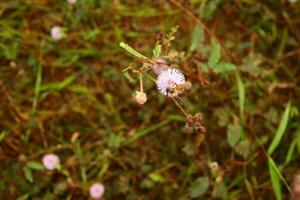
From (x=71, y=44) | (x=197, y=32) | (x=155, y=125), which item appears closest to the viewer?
(x=197, y=32)

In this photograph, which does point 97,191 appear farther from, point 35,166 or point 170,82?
point 170,82

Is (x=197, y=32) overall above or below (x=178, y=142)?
above

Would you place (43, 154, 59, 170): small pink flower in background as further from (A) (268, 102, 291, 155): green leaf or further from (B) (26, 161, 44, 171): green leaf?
(A) (268, 102, 291, 155): green leaf

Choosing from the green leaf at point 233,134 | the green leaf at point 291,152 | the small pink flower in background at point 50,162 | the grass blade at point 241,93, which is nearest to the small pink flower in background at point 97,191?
the small pink flower in background at point 50,162

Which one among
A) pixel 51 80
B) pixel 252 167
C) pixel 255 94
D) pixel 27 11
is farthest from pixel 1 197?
pixel 255 94

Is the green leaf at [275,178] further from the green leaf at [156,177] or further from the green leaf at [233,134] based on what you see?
the green leaf at [156,177]

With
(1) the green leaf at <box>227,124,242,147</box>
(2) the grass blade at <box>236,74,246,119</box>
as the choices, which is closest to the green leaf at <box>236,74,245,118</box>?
(2) the grass blade at <box>236,74,246,119</box>

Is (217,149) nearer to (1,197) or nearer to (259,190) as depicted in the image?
(259,190)

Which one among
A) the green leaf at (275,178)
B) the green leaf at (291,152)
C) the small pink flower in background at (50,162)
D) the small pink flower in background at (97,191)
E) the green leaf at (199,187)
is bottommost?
the green leaf at (275,178)
